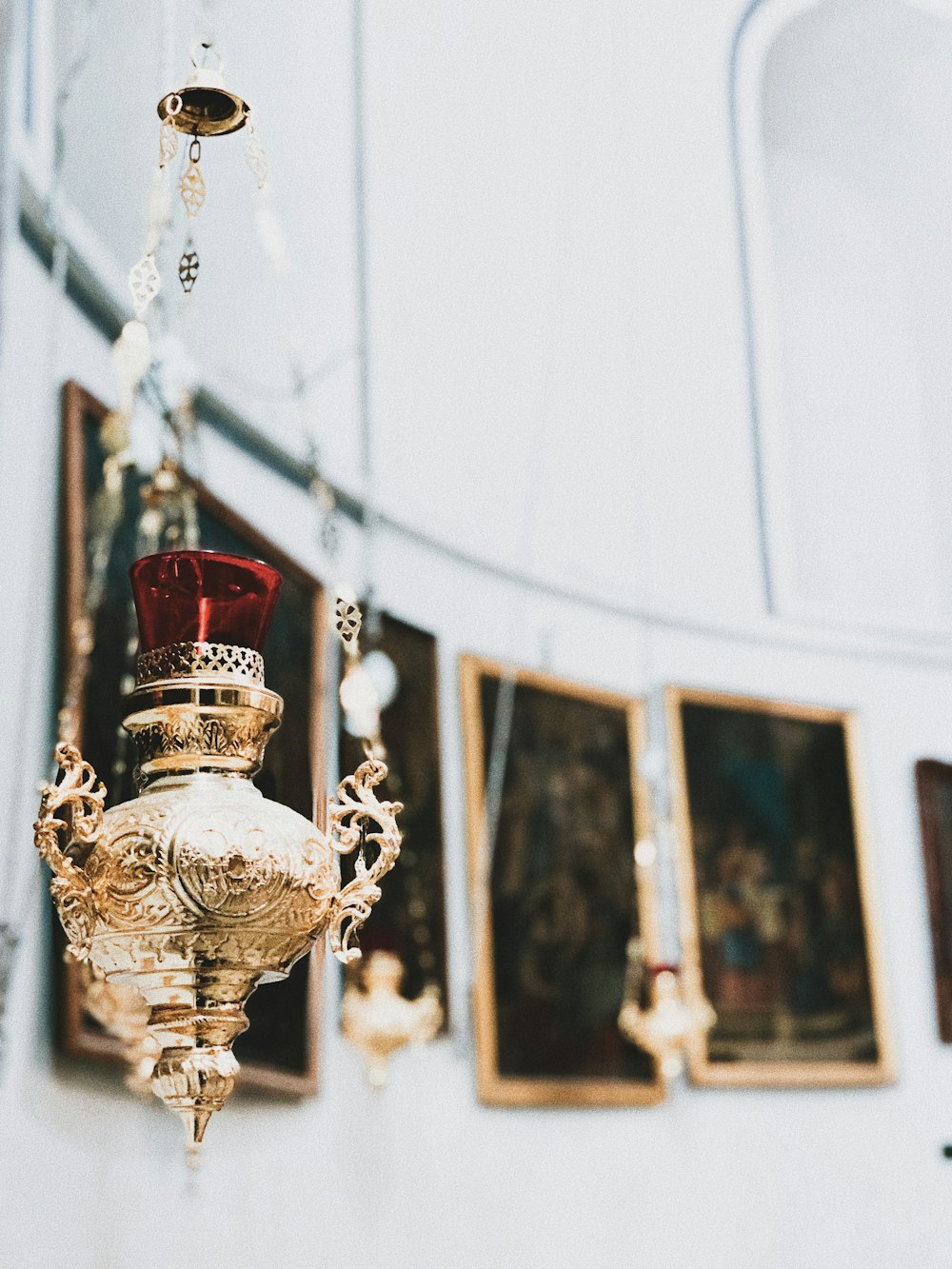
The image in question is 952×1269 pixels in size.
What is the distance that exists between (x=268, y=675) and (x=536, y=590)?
2.31m

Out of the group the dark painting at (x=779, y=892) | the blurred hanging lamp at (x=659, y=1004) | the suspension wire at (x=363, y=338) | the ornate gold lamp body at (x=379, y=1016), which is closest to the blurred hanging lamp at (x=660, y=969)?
the blurred hanging lamp at (x=659, y=1004)

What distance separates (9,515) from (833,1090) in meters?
4.80

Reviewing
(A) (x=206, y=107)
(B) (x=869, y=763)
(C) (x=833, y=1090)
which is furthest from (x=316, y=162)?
(C) (x=833, y=1090)

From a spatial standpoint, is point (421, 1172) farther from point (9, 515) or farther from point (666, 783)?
point (9, 515)

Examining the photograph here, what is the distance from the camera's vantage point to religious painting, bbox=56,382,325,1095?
354 cm

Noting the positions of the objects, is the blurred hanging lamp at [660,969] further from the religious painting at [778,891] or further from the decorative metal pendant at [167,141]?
the decorative metal pendant at [167,141]

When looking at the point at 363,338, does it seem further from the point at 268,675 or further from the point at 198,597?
the point at 198,597

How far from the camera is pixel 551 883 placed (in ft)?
21.2

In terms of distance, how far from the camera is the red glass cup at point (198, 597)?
2295 millimetres

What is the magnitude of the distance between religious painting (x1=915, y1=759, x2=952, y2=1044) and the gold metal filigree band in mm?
5701

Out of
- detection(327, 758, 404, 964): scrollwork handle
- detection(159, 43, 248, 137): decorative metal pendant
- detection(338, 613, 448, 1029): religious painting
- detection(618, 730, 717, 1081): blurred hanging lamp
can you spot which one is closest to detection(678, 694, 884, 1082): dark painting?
detection(618, 730, 717, 1081): blurred hanging lamp

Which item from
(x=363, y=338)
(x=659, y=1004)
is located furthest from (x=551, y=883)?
(x=363, y=338)

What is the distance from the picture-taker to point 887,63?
861cm

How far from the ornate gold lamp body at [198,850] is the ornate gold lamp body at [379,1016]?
2849 mm
